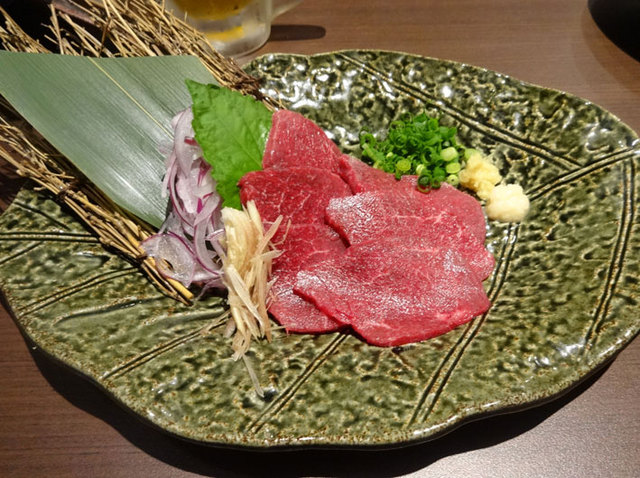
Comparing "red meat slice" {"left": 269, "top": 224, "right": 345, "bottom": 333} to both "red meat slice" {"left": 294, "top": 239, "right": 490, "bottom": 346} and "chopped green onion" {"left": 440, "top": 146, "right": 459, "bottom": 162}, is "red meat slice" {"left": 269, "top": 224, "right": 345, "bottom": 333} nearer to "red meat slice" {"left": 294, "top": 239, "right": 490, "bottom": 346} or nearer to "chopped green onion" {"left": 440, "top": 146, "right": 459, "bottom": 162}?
"red meat slice" {"left": 294, "top": 239, "right": 490, "bottom": 346}

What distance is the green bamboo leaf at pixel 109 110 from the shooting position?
7.48 ft

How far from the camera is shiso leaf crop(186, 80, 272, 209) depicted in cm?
219

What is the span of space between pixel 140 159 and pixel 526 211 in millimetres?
1832

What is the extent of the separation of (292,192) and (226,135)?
0.37m

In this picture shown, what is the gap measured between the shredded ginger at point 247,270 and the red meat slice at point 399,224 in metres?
0.30

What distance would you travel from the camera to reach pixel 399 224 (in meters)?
2.29

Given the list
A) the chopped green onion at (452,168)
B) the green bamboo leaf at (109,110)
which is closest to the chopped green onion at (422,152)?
the chopped green onion at (452,168)

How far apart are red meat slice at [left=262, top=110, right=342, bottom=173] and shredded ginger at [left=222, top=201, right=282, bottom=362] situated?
0.31 m

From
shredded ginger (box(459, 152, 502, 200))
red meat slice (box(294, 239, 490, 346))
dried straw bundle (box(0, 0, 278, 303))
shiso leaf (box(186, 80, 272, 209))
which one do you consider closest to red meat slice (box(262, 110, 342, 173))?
shiso leaf (box(186, 80, 272, 209))

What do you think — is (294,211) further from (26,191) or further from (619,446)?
(619,446)

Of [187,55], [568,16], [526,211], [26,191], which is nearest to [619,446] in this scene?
[526,211]

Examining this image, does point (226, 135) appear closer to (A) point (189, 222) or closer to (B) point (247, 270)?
(A) point (189, 222)

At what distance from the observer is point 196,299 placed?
223 centimetres

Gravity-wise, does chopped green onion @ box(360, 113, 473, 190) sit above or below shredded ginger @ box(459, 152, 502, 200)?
above
